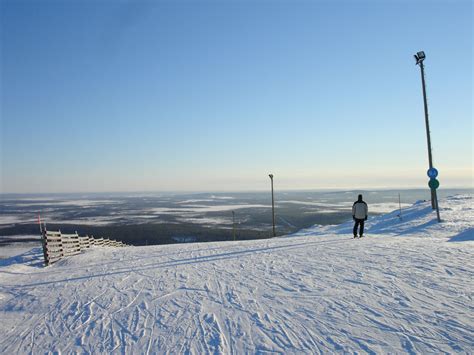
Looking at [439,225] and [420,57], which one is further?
[420,57]

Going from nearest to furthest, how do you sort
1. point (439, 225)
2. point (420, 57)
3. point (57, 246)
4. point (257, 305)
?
point (257, 305)
point (57, 246)
point (439, 225)
point (420, 57)

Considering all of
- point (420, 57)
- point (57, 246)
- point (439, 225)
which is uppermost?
point (420, 57)

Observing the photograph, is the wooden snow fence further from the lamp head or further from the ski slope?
the lamp head

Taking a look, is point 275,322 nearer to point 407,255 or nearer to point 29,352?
point 29,352

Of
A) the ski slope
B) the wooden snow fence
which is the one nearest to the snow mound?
the ski slope

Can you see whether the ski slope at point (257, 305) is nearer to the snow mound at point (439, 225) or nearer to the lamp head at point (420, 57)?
the snow mound at point (439, 225)

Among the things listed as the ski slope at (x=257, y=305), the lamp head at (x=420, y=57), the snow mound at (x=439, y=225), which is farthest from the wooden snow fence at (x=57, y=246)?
→ the lamp head at (x=420, y=57)

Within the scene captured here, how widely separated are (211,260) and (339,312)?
232 inches

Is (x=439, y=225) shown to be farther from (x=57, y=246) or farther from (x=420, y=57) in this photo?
(x=57, y=246)

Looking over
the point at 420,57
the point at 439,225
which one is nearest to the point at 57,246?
the point at 439,225

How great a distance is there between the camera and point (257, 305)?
238 inches

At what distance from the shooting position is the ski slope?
184 inches

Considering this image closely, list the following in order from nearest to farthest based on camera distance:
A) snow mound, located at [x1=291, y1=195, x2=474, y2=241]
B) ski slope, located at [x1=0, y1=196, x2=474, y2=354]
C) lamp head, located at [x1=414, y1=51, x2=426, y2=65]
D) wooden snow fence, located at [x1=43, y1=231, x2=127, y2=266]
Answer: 1. ski slope, located at [x1=0, y1=196, x2=474, y2=354]
2. wooden snow fence, located at [x1=43, y1=231, x2=127, y2=266]
3. snow mound, located at [x1=291, y1=195, x2=474, y2=241]
4. lamp head, located at [x1=414, y1=51, x2=426, y2=65]

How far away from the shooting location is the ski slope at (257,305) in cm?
466
